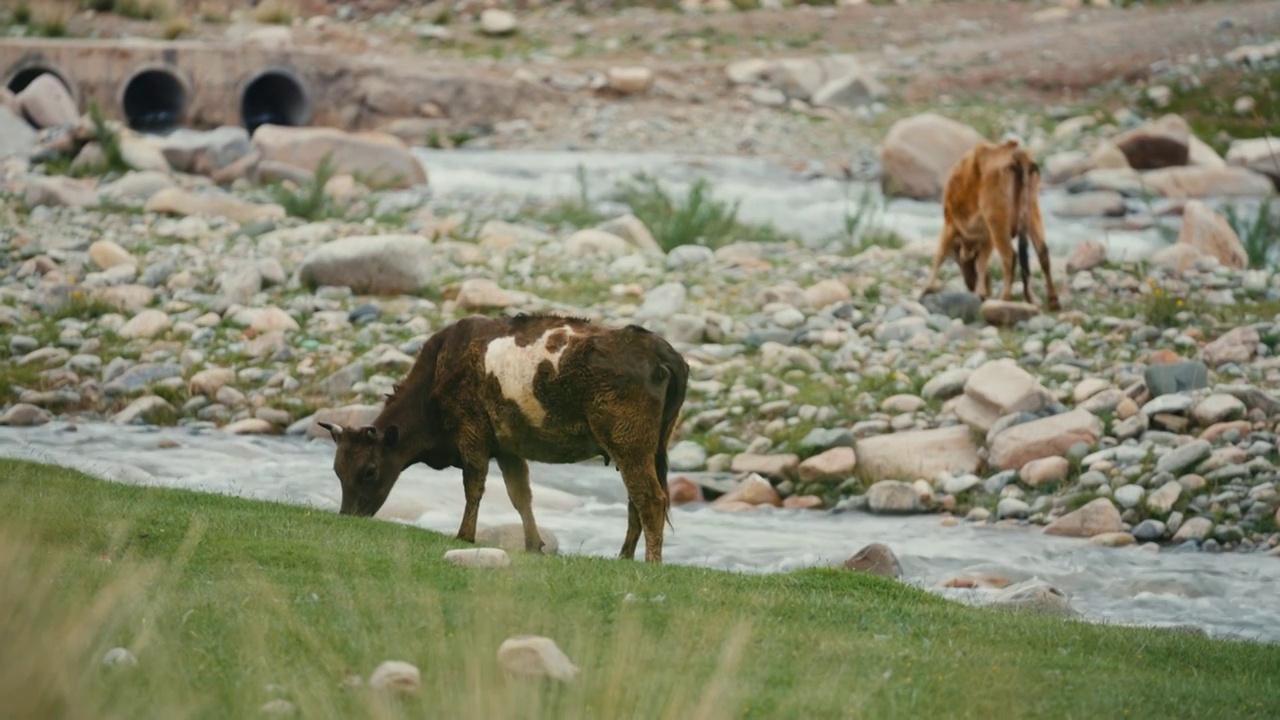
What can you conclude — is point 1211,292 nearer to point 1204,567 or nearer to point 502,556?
point 1204,567

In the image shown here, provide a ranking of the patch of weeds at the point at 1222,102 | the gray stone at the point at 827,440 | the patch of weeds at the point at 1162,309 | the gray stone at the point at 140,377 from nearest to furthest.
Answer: the gray stone at the point at 827,440 → the gray stone at the point at 140,377 → the patch of weeds at the point at 1162,309 → the patch of weeds at the point at 1222,102

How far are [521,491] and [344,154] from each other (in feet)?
60.4

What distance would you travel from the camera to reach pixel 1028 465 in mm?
14266

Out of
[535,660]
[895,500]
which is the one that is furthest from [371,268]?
[535,660]

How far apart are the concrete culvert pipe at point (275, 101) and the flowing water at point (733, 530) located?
21.6 metres

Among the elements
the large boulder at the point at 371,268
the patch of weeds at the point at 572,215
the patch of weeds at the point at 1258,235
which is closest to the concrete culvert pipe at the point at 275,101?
the patch of weeds at the point at 572,215

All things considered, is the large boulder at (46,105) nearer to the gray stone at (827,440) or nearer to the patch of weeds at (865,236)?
the patch of weeds at (865,236)

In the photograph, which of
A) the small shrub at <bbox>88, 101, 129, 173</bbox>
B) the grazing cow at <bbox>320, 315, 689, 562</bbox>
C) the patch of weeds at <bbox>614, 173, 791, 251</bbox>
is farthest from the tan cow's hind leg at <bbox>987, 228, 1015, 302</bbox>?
the small shrub at <bbox>88, 101, 129, 173</bbox>

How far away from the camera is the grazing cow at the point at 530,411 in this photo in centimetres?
948

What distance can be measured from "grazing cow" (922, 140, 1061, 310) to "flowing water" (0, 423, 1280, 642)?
5.07 m

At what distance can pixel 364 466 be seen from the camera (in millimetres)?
10664

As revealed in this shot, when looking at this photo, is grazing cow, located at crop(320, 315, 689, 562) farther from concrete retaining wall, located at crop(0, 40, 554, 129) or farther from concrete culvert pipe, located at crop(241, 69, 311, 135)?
concrete culvert pipe, located at crop(241, 69, 311, 135)

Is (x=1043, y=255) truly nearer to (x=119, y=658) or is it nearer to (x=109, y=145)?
(x=119, y=658)

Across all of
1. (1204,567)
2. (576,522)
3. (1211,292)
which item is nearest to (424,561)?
(576,522)
